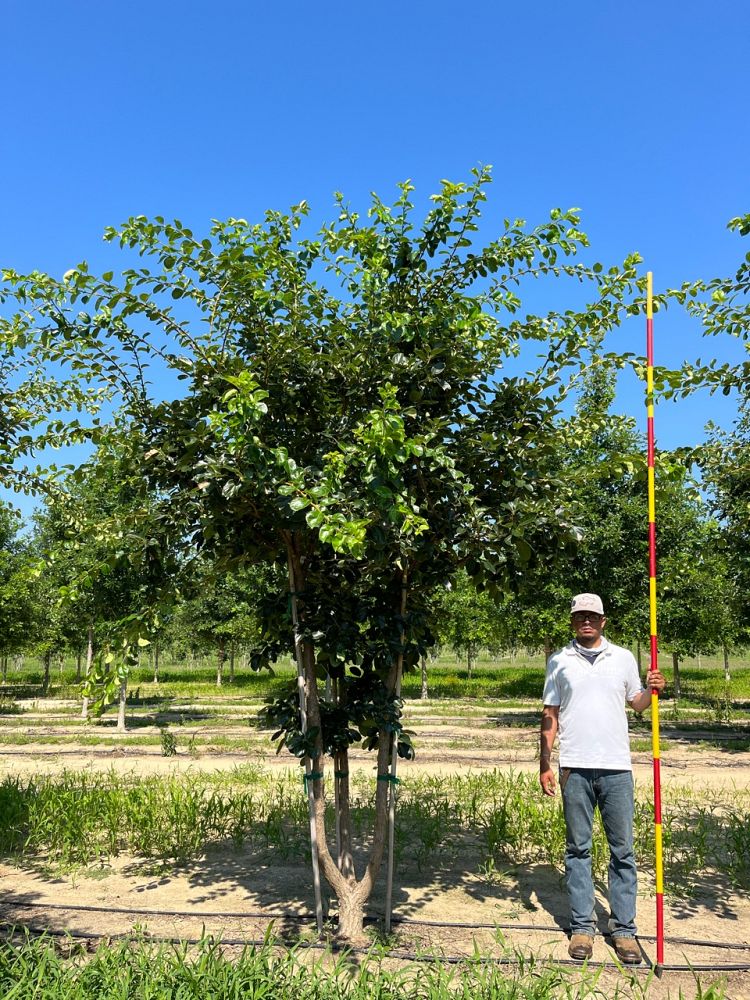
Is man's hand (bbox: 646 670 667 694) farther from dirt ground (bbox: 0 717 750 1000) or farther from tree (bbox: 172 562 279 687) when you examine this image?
tree (bbox: 172 562 279 687)

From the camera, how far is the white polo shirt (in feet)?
14.1

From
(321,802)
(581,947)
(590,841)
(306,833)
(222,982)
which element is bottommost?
(306,833)

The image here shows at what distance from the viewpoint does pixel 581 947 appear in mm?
4055

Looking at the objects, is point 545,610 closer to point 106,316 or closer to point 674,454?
point 674,454

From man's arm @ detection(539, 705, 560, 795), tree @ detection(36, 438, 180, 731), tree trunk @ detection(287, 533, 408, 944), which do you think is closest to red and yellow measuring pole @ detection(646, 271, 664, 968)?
man's arm @ detection(539, 705, 560, 795)

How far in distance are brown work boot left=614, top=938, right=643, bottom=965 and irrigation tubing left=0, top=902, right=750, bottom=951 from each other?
33 centimetres

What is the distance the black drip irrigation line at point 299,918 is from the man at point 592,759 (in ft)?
1.12

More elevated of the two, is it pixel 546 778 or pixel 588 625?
pixel 588 625

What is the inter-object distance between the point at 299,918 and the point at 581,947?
5.43 ft

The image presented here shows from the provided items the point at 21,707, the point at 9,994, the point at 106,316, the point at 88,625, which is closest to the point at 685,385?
the point at 106,316

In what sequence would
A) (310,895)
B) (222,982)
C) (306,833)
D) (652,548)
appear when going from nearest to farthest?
(222,982)
(652,548)
(310,895)
(306,833)

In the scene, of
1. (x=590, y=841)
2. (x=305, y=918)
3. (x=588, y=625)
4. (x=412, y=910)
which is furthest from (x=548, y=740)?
(x=305, y=918)

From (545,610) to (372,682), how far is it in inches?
514

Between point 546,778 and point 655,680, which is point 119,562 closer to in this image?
point 546,778
